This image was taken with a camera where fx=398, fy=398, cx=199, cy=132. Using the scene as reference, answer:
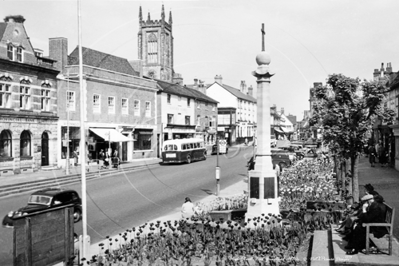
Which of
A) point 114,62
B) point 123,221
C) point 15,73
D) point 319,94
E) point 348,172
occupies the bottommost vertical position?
point 123,221

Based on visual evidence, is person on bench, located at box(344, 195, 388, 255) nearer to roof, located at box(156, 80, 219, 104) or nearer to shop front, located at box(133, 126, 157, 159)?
shop front, located at box(133, 126, 157, 159)

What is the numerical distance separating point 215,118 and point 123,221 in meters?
53.8

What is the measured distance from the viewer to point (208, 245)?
9.16m

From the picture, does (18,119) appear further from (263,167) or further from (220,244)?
(220,244)

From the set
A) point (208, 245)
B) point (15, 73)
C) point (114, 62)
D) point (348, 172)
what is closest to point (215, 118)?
point (114, 62)

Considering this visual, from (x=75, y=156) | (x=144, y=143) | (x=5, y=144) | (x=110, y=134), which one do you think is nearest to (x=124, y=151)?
(x=110, y=134)

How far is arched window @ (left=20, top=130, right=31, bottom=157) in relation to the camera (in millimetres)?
28969

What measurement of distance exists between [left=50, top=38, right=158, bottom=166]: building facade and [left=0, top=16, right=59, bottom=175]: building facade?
4.17ft

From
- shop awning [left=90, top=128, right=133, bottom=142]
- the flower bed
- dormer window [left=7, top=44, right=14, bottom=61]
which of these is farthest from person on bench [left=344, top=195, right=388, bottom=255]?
shop awning [left=90, top=128, right=133, bottom=142]

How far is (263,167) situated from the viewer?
38.9ft

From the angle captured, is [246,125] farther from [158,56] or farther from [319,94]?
[319,94]

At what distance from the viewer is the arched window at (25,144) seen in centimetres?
2897

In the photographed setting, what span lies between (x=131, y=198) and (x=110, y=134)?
1886 cm

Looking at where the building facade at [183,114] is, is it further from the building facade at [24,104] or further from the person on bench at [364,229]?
the person on bench at [364,229]
